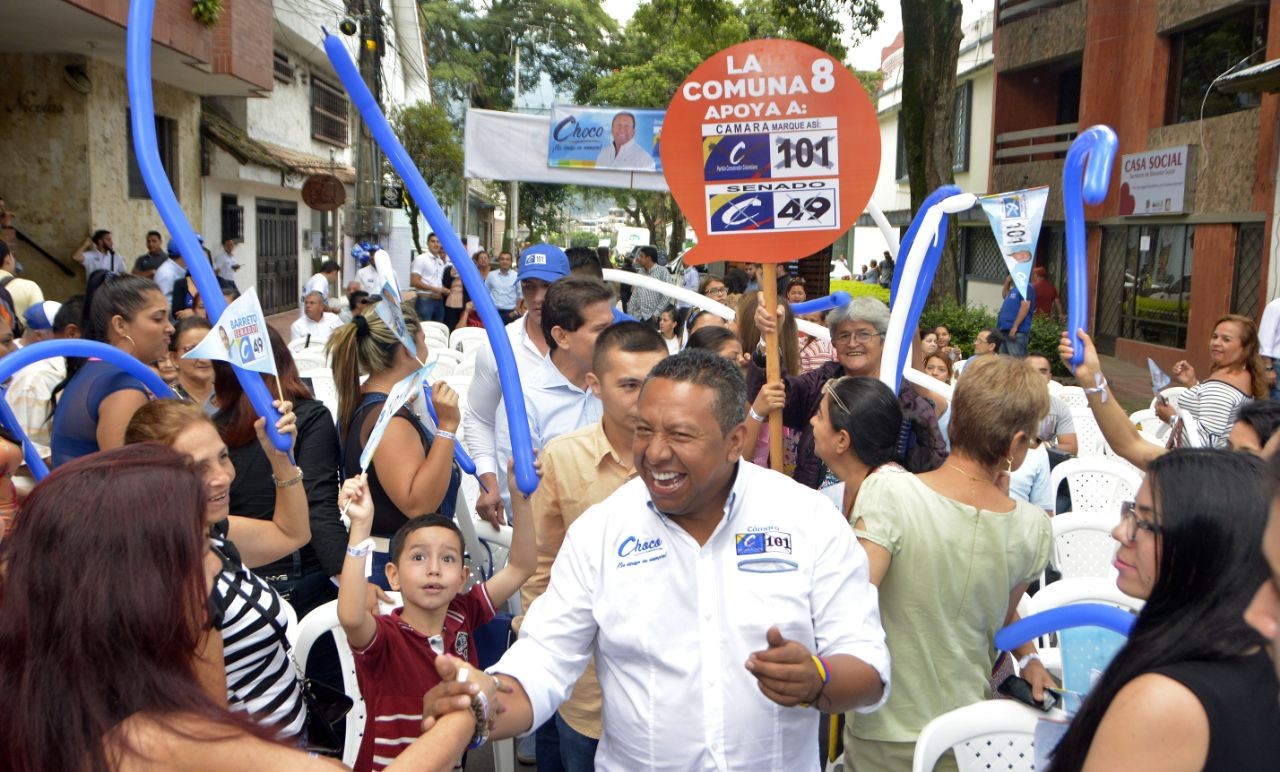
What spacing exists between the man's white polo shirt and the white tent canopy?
1086 cm

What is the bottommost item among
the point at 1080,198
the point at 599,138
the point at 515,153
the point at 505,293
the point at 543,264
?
the point at 505,293

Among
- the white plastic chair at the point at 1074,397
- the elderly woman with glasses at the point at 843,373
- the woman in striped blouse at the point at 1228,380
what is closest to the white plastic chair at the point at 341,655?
the elderly woman with glasses at the point at 843,373

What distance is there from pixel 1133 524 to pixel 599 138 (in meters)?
11.7

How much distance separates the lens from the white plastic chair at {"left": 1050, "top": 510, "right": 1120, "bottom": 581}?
4.28m

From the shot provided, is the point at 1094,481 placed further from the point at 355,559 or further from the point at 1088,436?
the point at 355,559

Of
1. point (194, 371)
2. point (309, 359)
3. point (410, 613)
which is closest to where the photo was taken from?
point (410, 613)

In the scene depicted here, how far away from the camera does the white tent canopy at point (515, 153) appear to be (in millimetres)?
12680

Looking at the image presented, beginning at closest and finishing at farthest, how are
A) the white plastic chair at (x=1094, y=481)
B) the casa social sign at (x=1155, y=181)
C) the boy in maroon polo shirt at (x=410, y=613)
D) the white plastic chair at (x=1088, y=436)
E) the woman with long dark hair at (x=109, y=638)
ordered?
1. the woman with long dark hair at (x=109, y=638)
2. the boy in maroon polo shirt at (x=410, y=613)
3. the white plastic chair at (x=1094, y=481)
4. the white plastic chair at (x=1088, y=436)
5. the casa social sign at (x=1155, y=181)

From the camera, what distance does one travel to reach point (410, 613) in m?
2.76

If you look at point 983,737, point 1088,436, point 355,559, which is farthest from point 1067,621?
point 1088,436

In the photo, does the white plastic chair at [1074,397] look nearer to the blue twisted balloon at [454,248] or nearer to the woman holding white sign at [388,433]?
the woman holding white sign at [388,433]

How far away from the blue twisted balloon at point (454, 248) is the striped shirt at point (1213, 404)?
134 inches

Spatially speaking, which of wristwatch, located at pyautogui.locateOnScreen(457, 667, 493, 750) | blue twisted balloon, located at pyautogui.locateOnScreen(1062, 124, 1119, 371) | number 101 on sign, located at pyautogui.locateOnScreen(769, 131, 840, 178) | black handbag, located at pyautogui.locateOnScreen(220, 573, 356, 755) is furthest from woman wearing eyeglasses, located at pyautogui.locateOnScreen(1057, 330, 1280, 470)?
black handbag, located at pyautogui.locateOnScreen(220, 573, 356, 755)


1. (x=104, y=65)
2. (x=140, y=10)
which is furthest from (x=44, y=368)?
(x=104, y=65)
